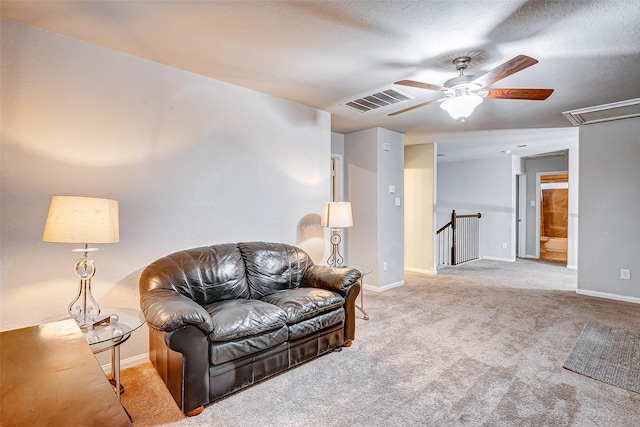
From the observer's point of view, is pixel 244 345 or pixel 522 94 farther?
pixel 522 94

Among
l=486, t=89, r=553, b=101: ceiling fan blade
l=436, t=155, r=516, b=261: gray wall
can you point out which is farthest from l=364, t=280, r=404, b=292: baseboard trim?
l=436, t=155, r=516, b=261: gray wall

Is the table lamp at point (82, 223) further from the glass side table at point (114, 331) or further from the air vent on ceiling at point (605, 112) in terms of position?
the air vent on ceiling at point (605, 112)

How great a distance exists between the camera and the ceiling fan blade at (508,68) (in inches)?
74.7

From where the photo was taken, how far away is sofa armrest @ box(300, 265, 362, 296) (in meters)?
2.81

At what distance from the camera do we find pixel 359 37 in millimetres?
2270

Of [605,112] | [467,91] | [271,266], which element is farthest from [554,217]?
[271,266]

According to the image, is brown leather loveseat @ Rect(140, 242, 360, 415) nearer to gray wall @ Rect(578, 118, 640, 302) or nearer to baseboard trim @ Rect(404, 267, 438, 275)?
baseboard trim @ Rect(404, 267, 438, 275)

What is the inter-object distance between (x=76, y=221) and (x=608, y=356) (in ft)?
13.2

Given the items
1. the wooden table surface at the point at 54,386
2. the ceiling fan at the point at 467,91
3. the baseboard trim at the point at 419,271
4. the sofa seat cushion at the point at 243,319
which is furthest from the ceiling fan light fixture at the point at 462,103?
the baseboard trim at the point at 419,271

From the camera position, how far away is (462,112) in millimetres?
2535

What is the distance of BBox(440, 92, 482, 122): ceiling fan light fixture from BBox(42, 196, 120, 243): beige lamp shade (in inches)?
102

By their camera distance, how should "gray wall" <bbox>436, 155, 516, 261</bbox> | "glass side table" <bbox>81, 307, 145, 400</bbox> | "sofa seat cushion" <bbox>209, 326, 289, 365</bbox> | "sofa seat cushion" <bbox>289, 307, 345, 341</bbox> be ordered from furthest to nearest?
"gray wall" <bbox>436, 155, 516, 261</bbox>
"sofa seat cushion" <bbox>289, 307, 345, 341</bbox>
"sofa seat cushion" <bbox>209, 326, 289, 365</bbox>
"glass side table" <bbox>81, 307, 145, 400</bbox>

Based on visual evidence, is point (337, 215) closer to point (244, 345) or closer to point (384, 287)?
point (244, 345)

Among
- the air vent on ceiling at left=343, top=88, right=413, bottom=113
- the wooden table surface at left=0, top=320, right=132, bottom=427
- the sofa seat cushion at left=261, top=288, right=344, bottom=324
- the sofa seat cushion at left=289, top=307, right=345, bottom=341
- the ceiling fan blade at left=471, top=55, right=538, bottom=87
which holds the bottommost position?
the sofa seat cushion at left=289, top=307, right=345, bottom=341
